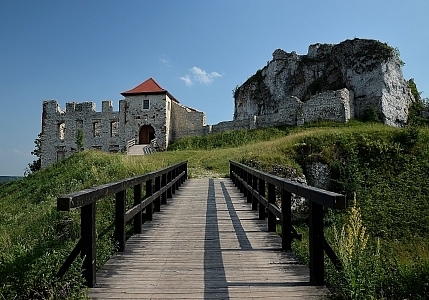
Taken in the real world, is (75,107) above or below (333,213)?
above

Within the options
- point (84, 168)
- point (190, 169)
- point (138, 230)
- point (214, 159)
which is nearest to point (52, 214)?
point (138, 230)

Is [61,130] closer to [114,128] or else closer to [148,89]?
[114,128]

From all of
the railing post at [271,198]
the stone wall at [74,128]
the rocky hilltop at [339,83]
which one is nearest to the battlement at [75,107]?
the stone wall at [74,128]

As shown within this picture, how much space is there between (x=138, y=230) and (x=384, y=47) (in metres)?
29.3

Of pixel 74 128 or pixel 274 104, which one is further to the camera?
pixel 274 104

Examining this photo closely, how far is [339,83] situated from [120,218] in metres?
30.2

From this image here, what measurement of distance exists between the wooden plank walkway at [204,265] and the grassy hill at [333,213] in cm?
30

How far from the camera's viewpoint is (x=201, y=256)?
411 centimetres

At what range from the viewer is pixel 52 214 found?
770 centimetres

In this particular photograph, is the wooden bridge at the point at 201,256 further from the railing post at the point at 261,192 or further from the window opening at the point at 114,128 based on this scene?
the window opening at the point at 114,128

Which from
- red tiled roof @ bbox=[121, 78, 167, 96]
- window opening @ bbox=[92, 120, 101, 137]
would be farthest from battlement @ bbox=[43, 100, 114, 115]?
red tiled roof @ bbox=[121, 78, 167, 96]

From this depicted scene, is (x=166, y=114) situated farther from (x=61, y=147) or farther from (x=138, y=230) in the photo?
(x=138, y=230)

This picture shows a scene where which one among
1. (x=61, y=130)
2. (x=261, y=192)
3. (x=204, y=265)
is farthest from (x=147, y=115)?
(x=204, y=265)

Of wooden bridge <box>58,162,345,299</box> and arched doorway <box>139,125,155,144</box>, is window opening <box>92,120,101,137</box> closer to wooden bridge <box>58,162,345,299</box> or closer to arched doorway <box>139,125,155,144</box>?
arched doorway <box>139,125,155,144</box>
